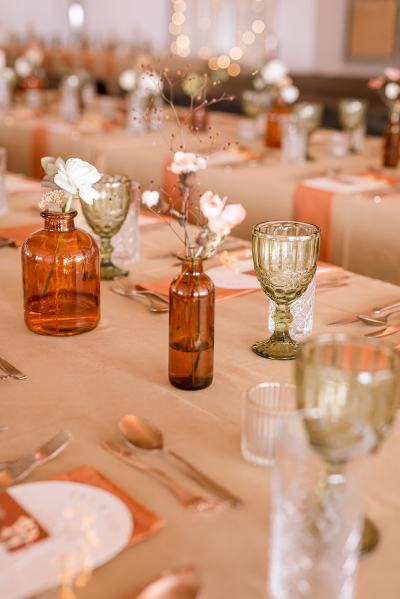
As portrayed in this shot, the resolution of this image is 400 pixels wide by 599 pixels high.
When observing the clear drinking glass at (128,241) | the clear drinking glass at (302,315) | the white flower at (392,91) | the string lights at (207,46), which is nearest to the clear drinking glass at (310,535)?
the clear drinking glass at (302,315)

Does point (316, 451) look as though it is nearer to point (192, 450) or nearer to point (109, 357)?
point (192, 450)

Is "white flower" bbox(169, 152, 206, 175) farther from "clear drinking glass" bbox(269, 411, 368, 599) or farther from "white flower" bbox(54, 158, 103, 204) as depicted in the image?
"clear drinking glass" bbox(269, 411, 368, 599)


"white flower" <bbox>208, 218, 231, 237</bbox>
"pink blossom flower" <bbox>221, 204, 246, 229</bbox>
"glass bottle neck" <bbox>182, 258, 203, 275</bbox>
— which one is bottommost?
"glass bottle neck" <bbox>182, 258, 203, 275</bbox>

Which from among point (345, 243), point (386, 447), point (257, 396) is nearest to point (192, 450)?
point (257, 396)

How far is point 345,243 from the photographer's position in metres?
2.41

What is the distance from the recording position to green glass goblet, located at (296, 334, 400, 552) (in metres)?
0.77

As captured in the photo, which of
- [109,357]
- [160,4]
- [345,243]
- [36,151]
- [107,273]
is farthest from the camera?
[160,4]

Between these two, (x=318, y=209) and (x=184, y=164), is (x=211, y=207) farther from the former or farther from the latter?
(x=318, y=209)

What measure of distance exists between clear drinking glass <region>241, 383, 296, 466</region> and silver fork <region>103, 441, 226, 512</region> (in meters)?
0.10

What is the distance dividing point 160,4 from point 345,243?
7.25m

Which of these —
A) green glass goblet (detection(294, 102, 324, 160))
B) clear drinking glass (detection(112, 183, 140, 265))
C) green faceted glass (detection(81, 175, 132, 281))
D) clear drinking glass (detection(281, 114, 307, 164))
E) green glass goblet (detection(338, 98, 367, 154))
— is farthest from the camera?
green glass goblet (detection(338, 98, 367, 154))

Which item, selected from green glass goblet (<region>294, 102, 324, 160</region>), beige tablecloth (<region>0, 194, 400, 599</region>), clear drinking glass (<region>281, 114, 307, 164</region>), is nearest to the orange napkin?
clear drinking glass (<region>281, 114, 307, 164</region>)

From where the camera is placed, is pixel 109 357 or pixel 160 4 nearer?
pixel 109 357

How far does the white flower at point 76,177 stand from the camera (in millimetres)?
1268
